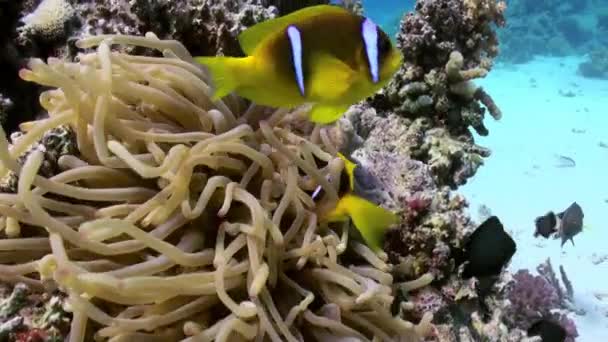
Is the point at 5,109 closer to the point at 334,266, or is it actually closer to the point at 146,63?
the point at 146,63

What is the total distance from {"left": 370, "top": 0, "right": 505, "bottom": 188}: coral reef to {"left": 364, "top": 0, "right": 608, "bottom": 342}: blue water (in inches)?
127

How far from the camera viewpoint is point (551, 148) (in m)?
11.7

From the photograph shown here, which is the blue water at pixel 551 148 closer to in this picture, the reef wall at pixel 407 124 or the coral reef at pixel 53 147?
the reef wall at pixel 407 124

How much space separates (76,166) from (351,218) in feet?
3.06

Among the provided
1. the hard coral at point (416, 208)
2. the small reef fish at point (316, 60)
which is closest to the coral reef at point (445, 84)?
the hard coral at point (416, 208)

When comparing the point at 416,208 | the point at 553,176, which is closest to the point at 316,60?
the point at 416,208

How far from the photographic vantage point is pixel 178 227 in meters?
1.81

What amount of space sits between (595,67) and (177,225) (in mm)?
20298

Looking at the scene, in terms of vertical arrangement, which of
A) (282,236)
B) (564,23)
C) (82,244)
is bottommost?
(564,23)

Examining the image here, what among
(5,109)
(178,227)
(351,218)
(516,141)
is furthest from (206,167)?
(516,141)

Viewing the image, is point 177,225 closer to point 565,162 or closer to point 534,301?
point 534,301

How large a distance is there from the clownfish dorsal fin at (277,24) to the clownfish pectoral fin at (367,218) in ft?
1.99

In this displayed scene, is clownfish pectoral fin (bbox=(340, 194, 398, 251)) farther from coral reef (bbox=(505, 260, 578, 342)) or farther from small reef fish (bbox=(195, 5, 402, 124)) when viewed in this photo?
coral reef (bbox=(505, 260, 578, 342))

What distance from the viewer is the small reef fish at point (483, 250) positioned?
237 cm
